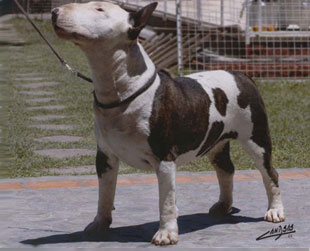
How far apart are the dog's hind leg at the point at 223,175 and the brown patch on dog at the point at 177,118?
0.73 meters

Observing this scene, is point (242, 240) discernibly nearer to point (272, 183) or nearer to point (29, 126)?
point (272, 183)

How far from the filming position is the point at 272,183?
227 inches

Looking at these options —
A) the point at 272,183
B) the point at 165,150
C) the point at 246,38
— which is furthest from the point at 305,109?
the point at 165,150

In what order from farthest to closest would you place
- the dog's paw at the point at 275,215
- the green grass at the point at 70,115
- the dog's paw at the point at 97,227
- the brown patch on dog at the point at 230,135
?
1. the green grass at the point at 70,115
2. the dog's paw at the point at 275,215
3. the brown patch on dog at the point at 230,135
4. the dog's paw at the point at 97,227

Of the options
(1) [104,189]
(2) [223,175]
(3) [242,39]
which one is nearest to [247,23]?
(3) [242,39]

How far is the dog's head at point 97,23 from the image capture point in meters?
4.66

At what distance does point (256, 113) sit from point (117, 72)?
1248mm

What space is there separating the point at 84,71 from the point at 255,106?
360 inches

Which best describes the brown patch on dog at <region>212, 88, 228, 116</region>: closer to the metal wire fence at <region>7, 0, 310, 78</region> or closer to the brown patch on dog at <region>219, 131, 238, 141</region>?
the brown patch on dog at <region>219, 131, 238, 141</region>

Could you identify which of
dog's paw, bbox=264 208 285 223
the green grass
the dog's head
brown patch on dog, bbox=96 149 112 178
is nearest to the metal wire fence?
the green grass

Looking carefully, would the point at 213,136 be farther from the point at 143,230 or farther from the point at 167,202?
the point at 143,230

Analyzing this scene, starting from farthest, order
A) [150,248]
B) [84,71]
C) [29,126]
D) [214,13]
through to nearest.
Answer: [214,13], [84,71], [29,126], [150,248]

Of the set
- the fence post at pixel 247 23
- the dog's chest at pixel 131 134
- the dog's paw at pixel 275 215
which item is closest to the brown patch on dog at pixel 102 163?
the dog's chest at pixel 131 134

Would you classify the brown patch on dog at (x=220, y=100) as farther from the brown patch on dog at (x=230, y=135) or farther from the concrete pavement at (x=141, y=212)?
the concrete pavement at (x=141, y=212)
